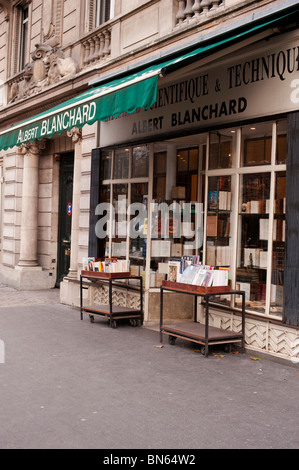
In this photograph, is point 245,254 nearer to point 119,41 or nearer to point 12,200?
point 119,41

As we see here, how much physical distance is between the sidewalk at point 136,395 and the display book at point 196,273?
91cm

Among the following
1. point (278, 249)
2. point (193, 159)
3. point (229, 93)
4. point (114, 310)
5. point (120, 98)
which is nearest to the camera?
point (278, 249)

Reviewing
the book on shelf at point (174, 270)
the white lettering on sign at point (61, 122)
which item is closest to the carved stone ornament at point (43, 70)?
the white lettering on sign at point (61, 122)

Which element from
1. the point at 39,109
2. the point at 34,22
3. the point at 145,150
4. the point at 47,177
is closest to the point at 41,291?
the point at 47,177

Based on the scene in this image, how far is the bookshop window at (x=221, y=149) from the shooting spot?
7.61 meters

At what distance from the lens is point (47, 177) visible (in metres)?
13.7

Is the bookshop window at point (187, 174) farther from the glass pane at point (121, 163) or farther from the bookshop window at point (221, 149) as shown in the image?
the bookshop window at point (221, 149)

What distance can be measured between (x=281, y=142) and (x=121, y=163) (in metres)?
3.88

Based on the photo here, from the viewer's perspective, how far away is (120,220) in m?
10.1

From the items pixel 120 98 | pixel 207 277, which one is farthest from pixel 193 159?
pixel 207 277

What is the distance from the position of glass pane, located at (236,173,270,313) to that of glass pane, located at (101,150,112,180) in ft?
11.9

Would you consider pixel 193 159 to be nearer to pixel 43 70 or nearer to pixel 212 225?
pixel 212 225

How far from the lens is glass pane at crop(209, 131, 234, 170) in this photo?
7.63 meters

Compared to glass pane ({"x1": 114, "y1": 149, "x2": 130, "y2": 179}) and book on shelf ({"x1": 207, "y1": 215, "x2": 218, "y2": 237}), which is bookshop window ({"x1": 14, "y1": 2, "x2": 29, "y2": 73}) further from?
book on shelf ({"x1": 207, "y1": 215, "x2": 218, "y2": 237})
